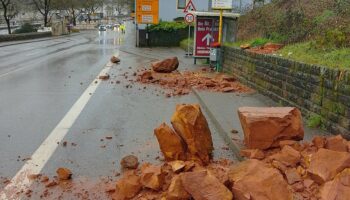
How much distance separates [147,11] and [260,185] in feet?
105

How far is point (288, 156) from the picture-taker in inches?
215

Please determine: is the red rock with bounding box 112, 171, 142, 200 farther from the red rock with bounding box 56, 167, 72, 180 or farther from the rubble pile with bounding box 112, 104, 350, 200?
the red rock with bounding box 56, 167, 72, 180

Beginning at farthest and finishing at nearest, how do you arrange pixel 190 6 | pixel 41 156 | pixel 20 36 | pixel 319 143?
pixel 20 36, pixel 190 6, pixel 41 156, pixel 319 143

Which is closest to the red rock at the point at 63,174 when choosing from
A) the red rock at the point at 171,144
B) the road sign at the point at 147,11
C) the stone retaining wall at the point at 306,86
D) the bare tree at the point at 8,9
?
the red rock at the point at 171,144

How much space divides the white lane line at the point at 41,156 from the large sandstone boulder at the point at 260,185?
8.29 feet

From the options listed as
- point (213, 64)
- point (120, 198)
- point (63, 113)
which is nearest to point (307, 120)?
point (120, 198)

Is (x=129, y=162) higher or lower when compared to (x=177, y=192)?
lower

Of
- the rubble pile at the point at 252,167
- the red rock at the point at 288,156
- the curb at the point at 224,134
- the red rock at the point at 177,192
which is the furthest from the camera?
the curb at the point at 224,134

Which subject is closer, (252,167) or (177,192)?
(177,192)

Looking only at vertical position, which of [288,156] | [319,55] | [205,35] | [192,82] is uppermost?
[319,55]

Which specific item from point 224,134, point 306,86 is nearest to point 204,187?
point 224,134

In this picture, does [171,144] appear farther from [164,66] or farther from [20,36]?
[20,36]

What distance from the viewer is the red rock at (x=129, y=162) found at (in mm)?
6152

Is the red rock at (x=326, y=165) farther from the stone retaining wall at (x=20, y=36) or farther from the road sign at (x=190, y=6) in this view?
the stone retaining wall at (x=20, y=36)
